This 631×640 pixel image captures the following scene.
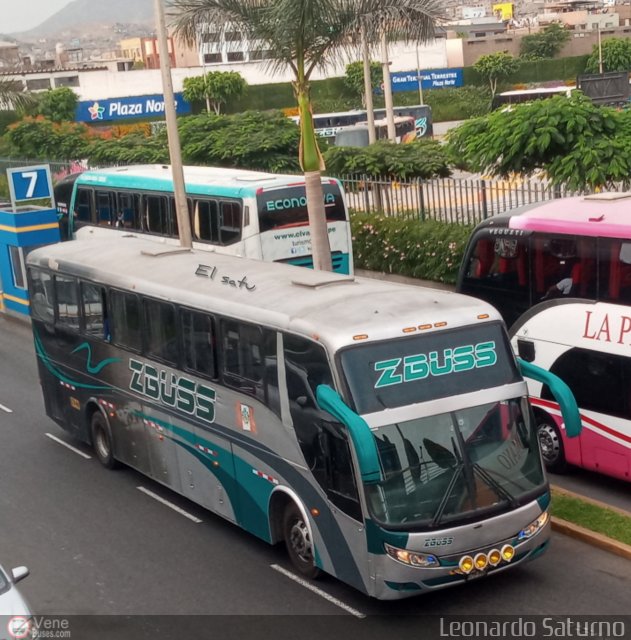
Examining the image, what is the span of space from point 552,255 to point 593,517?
319 cm

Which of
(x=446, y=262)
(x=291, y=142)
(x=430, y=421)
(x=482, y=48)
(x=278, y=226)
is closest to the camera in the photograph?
(x=430, y=421)

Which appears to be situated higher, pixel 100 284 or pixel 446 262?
pixel 100 284

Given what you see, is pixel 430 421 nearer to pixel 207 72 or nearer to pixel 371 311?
pixel 371 311

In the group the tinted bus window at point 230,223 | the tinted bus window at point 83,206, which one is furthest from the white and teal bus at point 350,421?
the tinted bus window at point 83,206

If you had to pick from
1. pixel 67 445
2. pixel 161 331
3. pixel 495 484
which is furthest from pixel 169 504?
pixel 495 484

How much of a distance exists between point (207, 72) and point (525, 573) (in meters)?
71.5

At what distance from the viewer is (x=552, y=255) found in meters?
13.0

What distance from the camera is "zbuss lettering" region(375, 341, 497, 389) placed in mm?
9477

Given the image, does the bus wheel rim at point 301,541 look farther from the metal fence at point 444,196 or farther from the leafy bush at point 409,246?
the leafy bush at point 409,246

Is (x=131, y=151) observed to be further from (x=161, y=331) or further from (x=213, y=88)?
(x=213, y=88)

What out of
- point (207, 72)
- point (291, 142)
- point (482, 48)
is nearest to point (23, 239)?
point (291, 142)

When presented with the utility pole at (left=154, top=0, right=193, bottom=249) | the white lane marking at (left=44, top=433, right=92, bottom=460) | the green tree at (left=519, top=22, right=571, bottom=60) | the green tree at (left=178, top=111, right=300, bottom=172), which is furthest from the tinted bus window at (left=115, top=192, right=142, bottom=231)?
the green tree at (left=519, top=22, right=571, bottom=60)

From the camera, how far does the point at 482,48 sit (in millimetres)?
101312

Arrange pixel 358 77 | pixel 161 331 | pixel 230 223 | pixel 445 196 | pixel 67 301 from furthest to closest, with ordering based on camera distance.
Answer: pixel 358 77 < pixel 445 196 < pixel 230 223 < pixel 67 301 < pixel 161 331
